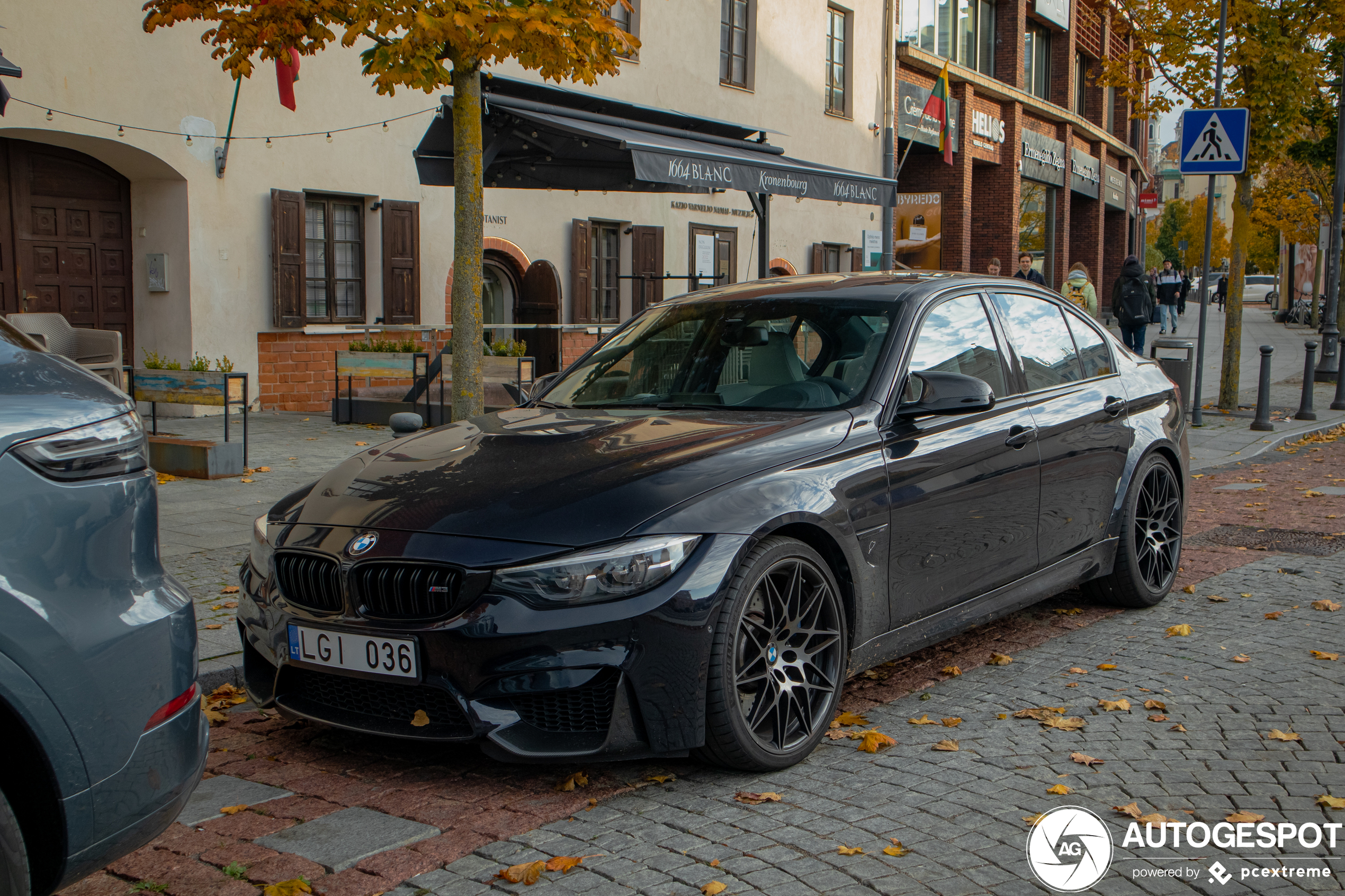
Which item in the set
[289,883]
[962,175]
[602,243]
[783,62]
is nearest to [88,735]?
[289,883]

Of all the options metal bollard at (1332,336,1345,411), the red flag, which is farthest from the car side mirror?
metal bollard at (1332,336,1345,411)

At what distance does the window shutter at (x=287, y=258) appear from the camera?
48.9 ft

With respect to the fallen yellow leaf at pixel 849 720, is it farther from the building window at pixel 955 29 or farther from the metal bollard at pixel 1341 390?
the building window at pixel 955 29

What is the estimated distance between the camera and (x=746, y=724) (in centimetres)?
367

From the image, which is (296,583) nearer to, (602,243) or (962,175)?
(602,243)

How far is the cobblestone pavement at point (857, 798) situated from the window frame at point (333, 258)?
11778 mm

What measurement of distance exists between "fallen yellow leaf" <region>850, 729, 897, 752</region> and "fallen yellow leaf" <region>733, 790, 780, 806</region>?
509mm

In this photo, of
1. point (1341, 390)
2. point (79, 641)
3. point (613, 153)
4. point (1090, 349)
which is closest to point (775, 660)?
point (79, 641)

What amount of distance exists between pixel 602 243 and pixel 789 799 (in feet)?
57.0

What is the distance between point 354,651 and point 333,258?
13.1m

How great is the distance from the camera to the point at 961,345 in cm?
499

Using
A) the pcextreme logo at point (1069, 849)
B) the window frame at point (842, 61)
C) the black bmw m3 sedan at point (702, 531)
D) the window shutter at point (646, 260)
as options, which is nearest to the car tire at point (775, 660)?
the black bmw m3 sedan at point (702, 531)

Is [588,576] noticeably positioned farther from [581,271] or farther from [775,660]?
[581,271]
